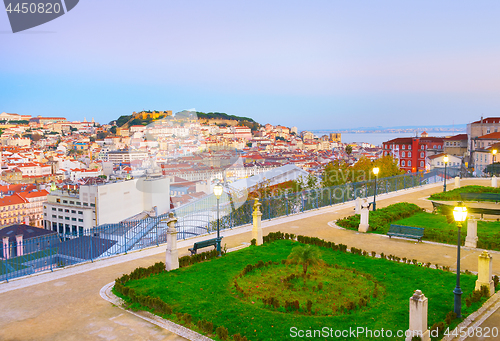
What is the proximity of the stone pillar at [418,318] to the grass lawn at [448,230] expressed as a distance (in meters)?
7.43

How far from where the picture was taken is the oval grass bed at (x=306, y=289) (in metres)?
7.51

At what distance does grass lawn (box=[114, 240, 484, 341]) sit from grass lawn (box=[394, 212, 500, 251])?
3540 millimetres

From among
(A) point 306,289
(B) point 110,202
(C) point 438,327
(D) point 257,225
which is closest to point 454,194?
(D) point 257,225

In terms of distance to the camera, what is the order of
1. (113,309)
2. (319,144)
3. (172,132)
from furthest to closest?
1. (319,144)
2. (172,132)
3. (113,309)

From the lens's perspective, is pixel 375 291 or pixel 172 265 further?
pixel 172 265

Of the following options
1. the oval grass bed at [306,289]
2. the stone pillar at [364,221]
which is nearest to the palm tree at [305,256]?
the oval grass bed at [306,289]

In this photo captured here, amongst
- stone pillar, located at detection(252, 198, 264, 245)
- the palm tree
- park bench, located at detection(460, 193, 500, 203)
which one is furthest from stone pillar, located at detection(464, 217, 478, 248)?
park bench, located at detection(460, 193, 500, 203)

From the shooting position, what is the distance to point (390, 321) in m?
6.83

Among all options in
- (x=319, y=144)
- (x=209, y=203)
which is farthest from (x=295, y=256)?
(x=319, y=144)

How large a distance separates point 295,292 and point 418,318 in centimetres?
302

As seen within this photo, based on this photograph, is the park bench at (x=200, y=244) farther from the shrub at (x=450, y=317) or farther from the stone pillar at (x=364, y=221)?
the shrub at (x=450, y=317)

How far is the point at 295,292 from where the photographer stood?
8.51 meters

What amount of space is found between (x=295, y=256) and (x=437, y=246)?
5893 mm

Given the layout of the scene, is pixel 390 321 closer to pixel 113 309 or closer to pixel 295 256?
pixel 295 256
